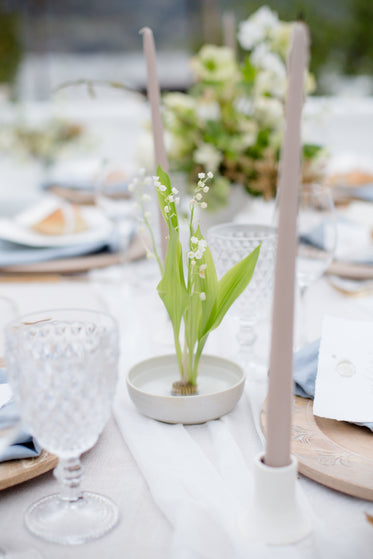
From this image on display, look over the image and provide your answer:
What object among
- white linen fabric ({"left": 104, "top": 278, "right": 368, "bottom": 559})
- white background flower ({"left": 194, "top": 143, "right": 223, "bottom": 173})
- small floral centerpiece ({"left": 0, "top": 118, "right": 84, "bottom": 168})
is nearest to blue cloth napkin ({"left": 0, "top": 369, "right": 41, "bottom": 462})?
white linen fabric ({"left": 104, "top": 278, "right": 368, "bottom": 559})

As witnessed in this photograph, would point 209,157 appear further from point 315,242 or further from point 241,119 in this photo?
point 315,242

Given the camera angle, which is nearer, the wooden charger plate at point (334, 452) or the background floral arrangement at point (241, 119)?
the wooden charger plate at point (334, 452)

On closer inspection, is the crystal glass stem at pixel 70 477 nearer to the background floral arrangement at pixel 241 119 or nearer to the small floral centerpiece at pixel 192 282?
the small floral centerpiece at pixel 192 282

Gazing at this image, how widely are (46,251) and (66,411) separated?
0.98 metres

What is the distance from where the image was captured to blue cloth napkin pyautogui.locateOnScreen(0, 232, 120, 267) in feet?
4.64

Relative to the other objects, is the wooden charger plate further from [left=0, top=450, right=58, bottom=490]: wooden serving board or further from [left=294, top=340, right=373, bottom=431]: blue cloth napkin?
[left=0, top=450, right=58, bottom=490]: wooden serving board

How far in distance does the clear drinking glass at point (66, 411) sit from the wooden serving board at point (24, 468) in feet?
0.11

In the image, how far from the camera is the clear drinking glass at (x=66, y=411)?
→ 1.69 ft

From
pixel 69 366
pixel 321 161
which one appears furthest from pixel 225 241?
pixel 321 161

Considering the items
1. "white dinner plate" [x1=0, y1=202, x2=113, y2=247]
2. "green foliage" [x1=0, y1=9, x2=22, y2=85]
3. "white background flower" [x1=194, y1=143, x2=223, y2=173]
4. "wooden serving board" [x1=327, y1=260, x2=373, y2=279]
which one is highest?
"green foliage" [x1=0, y1=9, x2=22, y2=85]

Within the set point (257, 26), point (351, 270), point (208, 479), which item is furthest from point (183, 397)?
point (257, 26)

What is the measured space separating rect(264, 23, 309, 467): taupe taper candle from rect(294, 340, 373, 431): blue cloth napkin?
0.83ft

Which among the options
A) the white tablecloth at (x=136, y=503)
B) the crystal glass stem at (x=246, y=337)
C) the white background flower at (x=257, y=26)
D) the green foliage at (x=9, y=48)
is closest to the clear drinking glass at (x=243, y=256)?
the crystal glass stem at (x=246, y=337)

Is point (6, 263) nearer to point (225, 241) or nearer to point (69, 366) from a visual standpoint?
point (225, 241)
